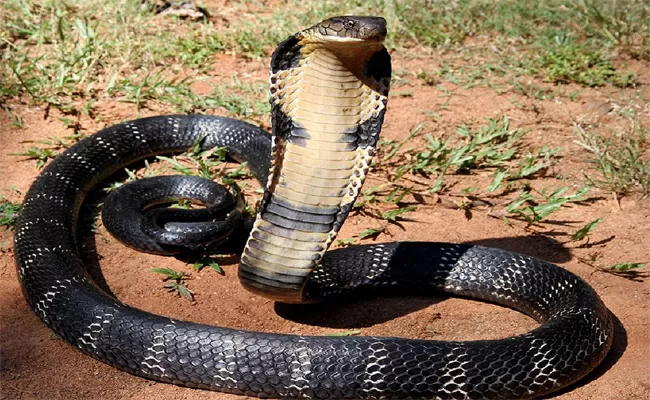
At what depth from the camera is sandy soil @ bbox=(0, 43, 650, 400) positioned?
166 inches

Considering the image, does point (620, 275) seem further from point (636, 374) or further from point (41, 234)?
point (41, 234)

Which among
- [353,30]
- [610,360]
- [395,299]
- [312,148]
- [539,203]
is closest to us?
[353,30]

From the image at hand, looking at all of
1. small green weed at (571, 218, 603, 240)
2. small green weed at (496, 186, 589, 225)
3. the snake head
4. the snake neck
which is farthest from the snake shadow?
the snake head

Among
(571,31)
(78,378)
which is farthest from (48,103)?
(571,31)

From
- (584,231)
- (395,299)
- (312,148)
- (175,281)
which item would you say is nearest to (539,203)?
(584,231)

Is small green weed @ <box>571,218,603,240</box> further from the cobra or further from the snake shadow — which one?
the snake shadow

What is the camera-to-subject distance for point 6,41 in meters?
7.79

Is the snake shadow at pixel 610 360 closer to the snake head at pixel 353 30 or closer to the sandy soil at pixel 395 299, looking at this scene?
the sandy soil at pixel 395 299

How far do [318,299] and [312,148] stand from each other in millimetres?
1034

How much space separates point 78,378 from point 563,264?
3.08m

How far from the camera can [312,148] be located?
169 inches

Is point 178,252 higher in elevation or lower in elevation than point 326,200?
lower

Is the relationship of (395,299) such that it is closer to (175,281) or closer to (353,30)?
(175,281)

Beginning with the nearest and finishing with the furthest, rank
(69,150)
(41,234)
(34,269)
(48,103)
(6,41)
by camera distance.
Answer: (34,269)
(41,234)
(69,150)
(48,103)
(6,41)
